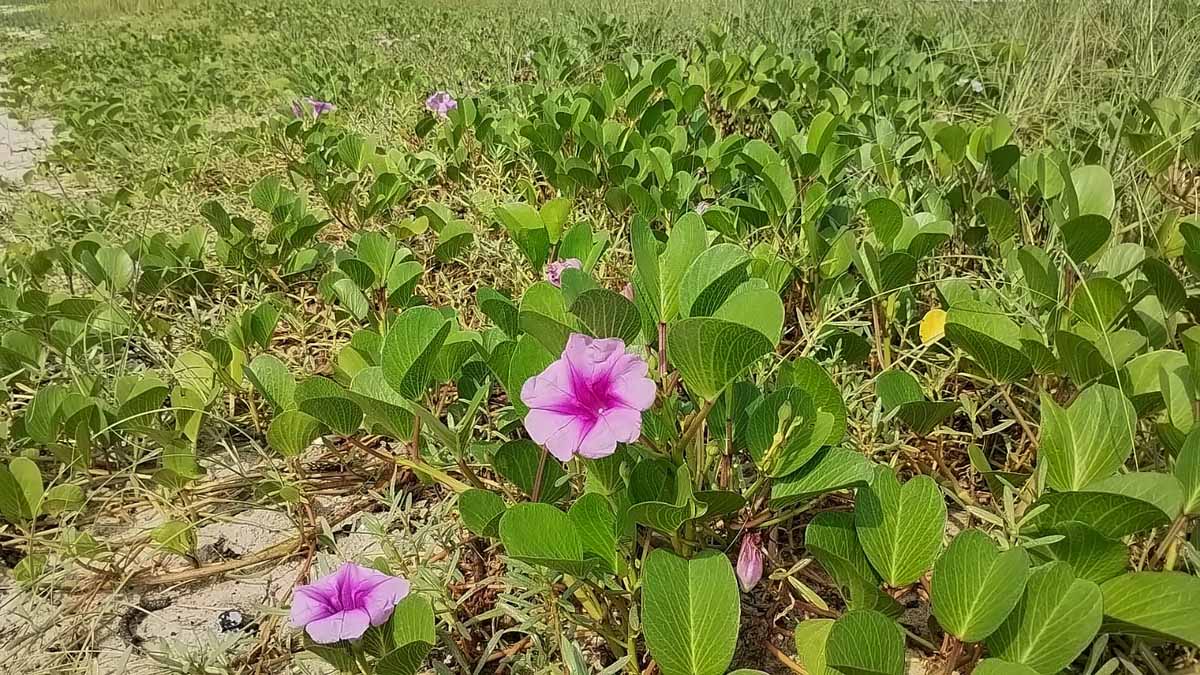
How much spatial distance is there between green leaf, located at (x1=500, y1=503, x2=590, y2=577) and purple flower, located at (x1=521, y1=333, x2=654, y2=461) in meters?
0.07

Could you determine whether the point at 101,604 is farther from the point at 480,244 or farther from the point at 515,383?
the point at 480,244

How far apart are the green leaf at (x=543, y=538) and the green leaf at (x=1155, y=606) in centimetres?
48

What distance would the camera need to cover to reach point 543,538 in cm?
84

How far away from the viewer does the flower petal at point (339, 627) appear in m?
0.81

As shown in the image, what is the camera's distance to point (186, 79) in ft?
14.7

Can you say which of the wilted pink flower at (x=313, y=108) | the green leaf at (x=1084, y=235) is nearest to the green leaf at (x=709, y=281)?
the green leaf at (x=1084, y=235)

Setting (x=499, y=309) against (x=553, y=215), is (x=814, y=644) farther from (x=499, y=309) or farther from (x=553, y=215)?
(x=553, y=215)

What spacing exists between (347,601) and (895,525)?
572 millimetres

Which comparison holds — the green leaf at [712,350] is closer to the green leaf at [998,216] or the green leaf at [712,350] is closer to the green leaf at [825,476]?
the green leaf at [825,476]

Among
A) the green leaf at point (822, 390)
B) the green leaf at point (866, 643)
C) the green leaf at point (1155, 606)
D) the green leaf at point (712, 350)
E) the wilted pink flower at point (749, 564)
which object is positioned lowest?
the wilted pink flower at point (749, 564)

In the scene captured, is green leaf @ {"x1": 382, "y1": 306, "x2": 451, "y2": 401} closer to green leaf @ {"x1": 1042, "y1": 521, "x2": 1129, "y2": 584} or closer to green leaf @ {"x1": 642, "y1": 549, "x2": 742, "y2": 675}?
green leaf @ {"x1": 642, "y1": 549, "x2": 742, "y2": 675}

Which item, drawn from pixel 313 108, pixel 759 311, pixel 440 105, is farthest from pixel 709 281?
pixel 313 108

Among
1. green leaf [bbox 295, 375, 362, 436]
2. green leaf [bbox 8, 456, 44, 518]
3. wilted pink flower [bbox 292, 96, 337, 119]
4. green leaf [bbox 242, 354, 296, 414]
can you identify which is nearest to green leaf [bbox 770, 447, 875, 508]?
green leaf [bbox 295, 375, 362, 436]

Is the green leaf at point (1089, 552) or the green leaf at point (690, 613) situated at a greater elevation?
the green leaf at point (1089, 552)
